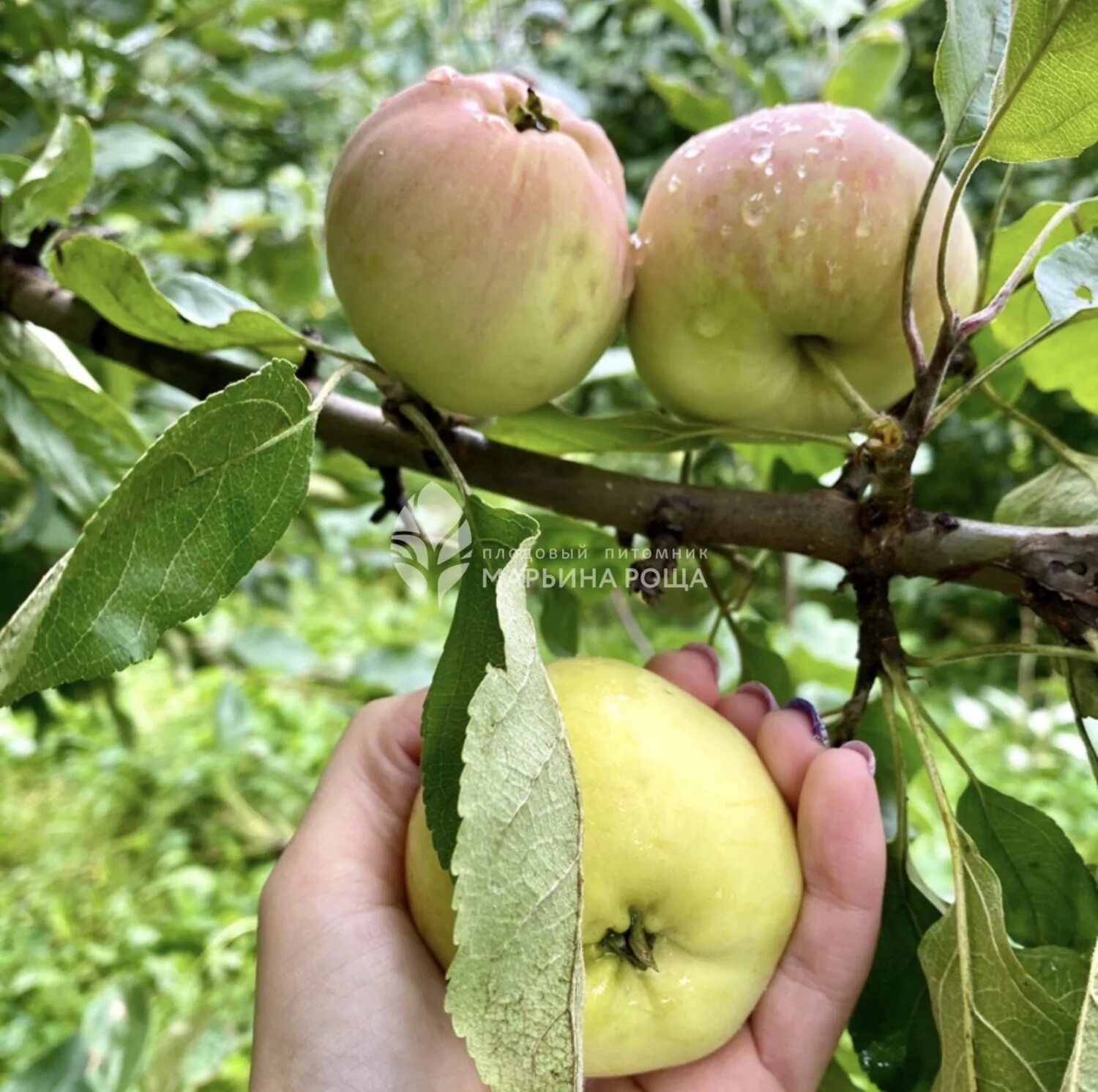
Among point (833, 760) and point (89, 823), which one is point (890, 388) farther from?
point (89, 823)

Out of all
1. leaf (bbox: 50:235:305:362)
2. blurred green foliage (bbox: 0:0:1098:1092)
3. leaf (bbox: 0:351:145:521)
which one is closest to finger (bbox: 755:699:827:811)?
blurred green foliage (bbox: 0:0:1098:1092)

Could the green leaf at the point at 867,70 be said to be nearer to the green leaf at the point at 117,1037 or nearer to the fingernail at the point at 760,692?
the fingernail at the point at 760,692

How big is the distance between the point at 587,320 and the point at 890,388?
196 millimetres

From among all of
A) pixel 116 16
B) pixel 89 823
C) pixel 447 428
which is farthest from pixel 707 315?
pixel 89 823

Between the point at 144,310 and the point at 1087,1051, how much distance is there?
58 centimetres

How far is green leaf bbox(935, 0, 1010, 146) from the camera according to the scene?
0.47m

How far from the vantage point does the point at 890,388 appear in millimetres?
586

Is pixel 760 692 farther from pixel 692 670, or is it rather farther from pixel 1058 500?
pixel 1058 500

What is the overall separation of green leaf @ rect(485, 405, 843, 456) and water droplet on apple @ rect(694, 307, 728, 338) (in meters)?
0.06

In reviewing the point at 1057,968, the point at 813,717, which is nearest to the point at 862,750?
the point at 813,717

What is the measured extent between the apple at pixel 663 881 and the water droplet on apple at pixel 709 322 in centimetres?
19

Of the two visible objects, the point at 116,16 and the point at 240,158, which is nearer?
the point at 116,16

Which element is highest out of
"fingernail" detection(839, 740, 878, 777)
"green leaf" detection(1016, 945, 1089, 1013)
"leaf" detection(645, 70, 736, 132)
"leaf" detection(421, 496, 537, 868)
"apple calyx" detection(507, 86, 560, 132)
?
"apple calyx" detection(507, 86, 560, 132)

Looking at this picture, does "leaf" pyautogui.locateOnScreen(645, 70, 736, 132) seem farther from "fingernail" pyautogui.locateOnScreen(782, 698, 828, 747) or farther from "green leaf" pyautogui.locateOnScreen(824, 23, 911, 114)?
"fingernail" pyautogui.locateOnScreen(782, 698, 828, 747)
